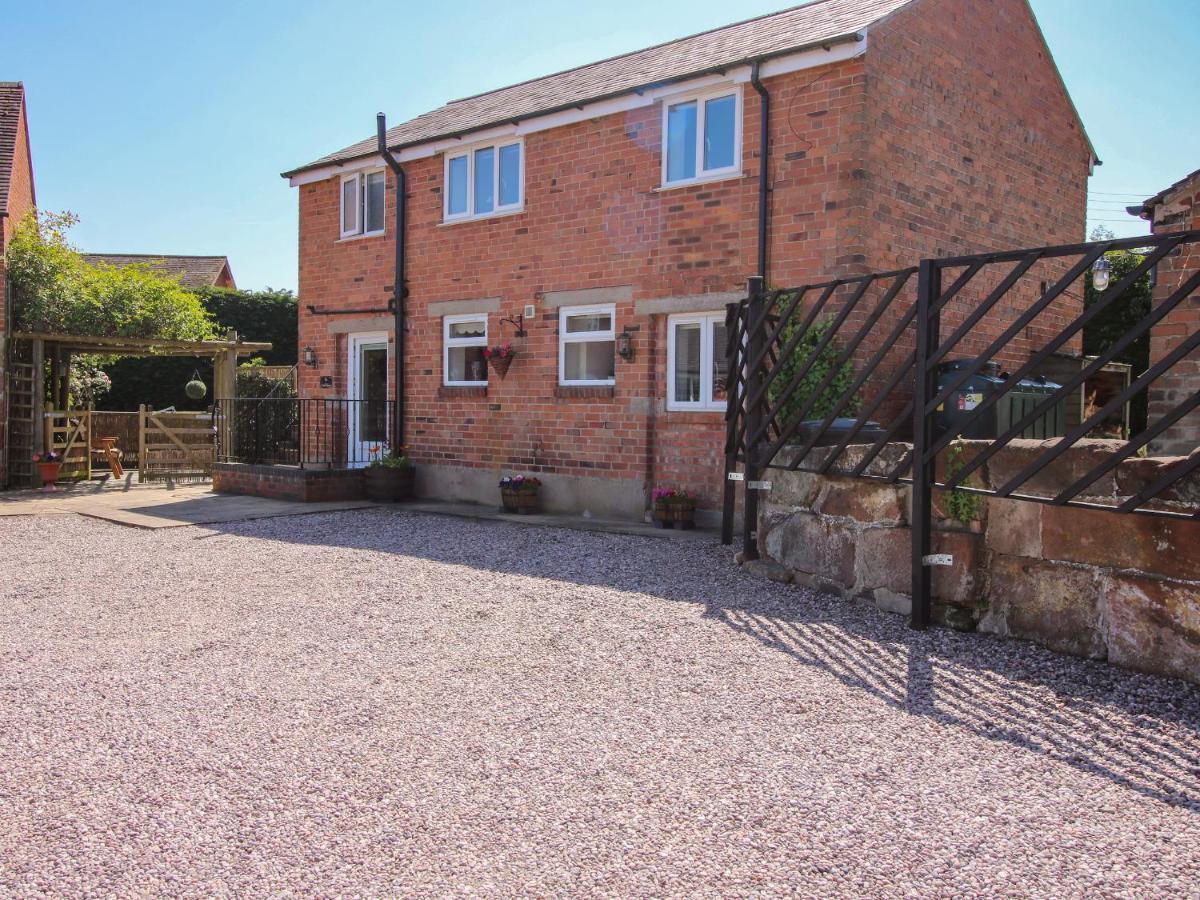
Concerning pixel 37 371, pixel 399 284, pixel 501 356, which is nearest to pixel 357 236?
pixel 399 284

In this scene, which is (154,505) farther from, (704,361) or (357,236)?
(704,361)

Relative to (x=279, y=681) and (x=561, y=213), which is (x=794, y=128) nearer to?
(x=561, y=213)

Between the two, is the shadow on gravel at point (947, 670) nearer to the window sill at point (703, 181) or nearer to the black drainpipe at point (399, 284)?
the window sill at point (703, 181)

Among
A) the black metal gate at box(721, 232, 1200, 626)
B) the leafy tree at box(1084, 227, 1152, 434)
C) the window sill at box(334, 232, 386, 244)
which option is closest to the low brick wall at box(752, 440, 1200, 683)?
the black metal gate at box(721, 232, 1200, 626)

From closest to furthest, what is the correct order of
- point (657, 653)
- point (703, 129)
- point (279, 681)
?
point (279, 681) → point (657, 653) → point (703, 129)

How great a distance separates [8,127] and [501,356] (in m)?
11.4

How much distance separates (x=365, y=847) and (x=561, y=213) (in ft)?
30.9

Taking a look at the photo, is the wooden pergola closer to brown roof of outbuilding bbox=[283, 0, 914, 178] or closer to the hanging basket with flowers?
brown roof of outbuilding bbox=[283, 0, 914, 178]

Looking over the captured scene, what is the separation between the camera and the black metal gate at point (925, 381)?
442 cm

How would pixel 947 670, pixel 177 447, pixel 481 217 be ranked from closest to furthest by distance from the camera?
pixel 947 670 < pixel 481 217 < pixel 177 447

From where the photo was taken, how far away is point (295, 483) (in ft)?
40.5

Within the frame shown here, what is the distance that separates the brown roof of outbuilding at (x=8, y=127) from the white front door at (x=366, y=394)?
574cm

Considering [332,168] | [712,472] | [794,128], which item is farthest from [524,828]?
[332,168]

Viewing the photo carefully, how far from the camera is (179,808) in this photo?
3.06 metres
